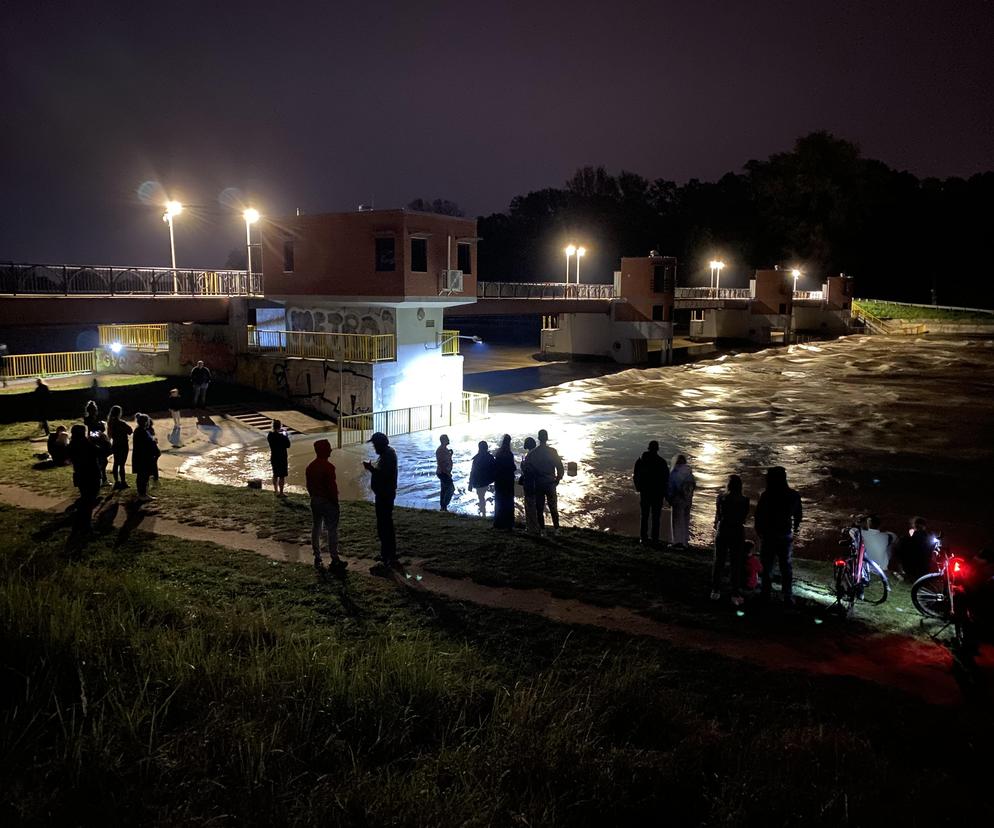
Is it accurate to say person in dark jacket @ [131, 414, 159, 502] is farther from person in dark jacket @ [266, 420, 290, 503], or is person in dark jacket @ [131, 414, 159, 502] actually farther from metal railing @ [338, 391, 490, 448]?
metal railing @ [338, 391, 490, 448]

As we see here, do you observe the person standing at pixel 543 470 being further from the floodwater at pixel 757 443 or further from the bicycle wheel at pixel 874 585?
the bicycle wheel at pixel 874 585

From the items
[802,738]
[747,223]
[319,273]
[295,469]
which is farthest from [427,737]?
[747,223]

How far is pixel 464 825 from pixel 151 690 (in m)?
2.66

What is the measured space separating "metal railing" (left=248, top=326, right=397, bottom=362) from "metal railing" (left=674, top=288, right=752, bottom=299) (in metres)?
43.2

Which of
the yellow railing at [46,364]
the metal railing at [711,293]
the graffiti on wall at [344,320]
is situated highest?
the metal railing at [711,293]

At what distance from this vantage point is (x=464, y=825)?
4223mm

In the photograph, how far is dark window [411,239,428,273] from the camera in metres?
29.8

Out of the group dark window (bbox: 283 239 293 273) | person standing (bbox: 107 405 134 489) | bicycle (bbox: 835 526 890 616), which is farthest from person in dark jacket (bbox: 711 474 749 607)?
dark window (bbox: 283 239 293 273)

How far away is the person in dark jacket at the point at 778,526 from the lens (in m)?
9.08

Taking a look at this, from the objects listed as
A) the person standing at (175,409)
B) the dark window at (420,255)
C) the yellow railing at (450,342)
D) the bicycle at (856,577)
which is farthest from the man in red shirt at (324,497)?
the yellow railing at (450,342)

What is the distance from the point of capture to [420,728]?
544 centimetres

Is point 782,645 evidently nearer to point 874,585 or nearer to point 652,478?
point 874,585

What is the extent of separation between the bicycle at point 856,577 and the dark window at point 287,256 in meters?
27.6

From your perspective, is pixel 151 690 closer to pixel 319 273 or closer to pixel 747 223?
pixel 319 273
